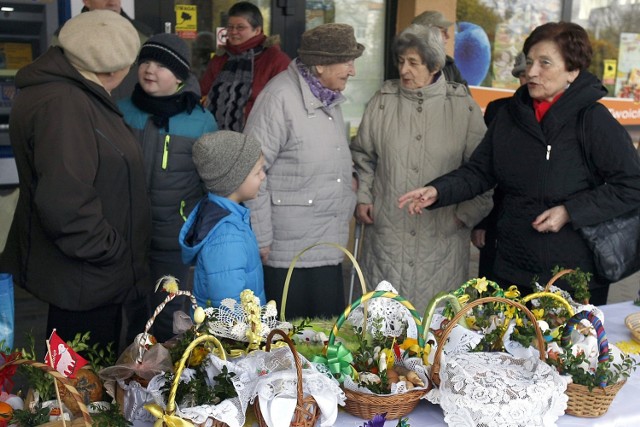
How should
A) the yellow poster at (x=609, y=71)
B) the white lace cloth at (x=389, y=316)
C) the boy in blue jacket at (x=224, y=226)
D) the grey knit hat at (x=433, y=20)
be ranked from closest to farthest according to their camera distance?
the white lace cloth at (x=389, y=316) < the boy in blue jacket at (x=224, y=226) < the grey knit hat at (x=433, y=20) < the yellow poster at (x=609, y=71)

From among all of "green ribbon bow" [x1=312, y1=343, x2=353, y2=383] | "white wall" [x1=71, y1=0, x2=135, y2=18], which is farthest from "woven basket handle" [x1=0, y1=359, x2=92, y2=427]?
"white wall" [x1=71, y1=0, x2=135, y2=18]

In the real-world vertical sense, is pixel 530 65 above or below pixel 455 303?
above

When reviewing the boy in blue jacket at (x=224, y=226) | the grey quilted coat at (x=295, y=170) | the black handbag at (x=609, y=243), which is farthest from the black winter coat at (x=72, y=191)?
the black handbag at (x=609, y=243)

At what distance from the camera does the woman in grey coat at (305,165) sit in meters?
3.48

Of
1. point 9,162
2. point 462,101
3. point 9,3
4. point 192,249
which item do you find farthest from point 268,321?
point 9,3

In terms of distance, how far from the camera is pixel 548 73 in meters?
3.21

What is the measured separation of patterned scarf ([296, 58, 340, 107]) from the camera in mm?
3553

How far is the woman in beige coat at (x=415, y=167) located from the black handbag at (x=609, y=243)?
759 mm

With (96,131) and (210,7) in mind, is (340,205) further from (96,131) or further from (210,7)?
(210,7)

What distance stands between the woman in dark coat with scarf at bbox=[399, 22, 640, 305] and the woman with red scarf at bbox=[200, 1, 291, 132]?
1927 millimetres

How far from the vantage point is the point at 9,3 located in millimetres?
5078

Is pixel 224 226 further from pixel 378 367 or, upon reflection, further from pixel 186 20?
pixel 186 20

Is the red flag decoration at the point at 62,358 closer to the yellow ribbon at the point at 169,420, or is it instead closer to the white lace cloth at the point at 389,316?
the yellow ribbon at the point at 169,420

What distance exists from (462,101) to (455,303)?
1701 millimetres
